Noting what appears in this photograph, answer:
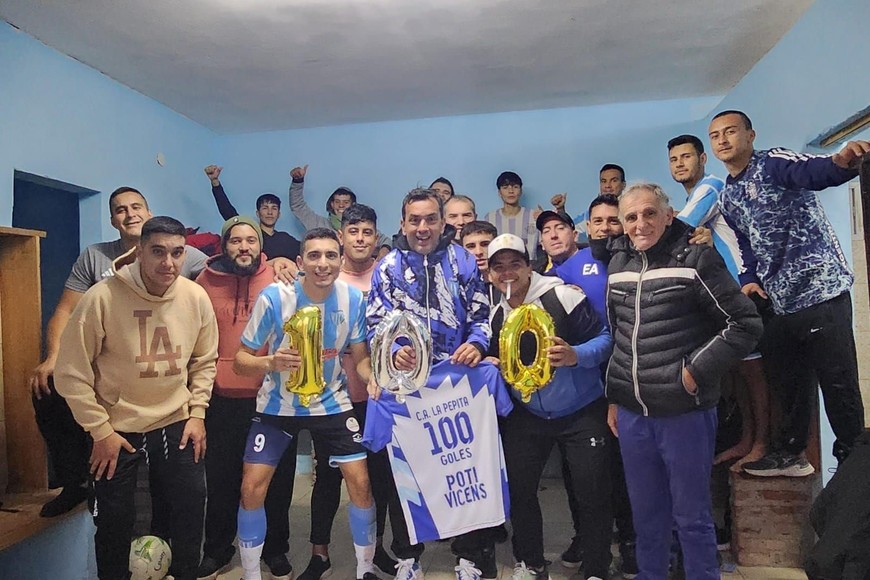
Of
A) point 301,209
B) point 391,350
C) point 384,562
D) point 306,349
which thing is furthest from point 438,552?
point 301,209

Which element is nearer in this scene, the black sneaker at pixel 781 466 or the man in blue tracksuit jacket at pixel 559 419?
the man in blue tracksuit jacket at pixel 559 419

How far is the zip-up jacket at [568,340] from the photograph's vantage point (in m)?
2.20

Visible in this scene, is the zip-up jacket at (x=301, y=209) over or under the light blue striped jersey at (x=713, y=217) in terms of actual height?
over

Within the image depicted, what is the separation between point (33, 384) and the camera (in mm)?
2506

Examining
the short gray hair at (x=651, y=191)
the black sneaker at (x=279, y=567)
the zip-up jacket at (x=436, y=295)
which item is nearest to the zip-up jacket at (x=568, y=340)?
the zip-up jacket at (x=436, y=295)

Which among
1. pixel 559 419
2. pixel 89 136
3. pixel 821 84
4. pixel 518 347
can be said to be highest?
pixel 89 136

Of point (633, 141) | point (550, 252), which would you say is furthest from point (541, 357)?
point (633, 141)

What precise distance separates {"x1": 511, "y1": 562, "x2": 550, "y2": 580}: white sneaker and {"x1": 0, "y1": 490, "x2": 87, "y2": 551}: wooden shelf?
1.98 m

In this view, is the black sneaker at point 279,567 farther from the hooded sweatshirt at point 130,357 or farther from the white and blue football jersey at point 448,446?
the hooded sweatshirt at point 130,357

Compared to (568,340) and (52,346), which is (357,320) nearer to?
(568,340)

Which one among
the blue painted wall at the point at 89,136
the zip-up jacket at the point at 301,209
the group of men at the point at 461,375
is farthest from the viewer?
the zip-up jacket at the point at 301,209

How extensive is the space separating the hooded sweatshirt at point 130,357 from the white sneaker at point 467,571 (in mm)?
1249

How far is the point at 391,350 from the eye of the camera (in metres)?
2.16

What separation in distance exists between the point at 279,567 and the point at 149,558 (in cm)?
55
